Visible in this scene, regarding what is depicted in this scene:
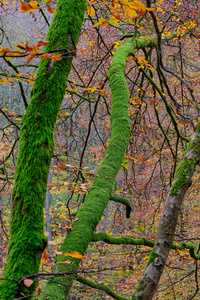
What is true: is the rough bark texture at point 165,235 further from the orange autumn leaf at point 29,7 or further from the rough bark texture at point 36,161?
the orange autumn leaf at point 29,7

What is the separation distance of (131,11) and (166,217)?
1623mm

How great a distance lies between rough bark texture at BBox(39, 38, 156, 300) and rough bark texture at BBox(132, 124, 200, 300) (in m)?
0.64

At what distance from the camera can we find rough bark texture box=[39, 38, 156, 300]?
1.53 m

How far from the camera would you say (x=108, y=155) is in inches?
80.0

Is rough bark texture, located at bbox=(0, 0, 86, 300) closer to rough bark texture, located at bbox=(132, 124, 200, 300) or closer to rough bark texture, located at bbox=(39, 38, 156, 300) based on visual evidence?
rough bark texture, located at bbox=(39, 38, 156, 300)

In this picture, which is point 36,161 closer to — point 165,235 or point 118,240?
point 165,235

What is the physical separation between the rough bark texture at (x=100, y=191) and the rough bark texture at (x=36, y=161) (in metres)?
0.47

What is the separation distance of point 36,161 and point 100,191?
2.87 feet

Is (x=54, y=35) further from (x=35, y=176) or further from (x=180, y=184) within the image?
(x=180, y=184)

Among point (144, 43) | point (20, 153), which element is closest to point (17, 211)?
point (20, 153)

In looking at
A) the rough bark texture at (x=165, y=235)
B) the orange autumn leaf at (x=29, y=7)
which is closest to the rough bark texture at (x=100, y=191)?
the rough bark texture at (x=165, y=235)

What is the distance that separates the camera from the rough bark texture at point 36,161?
3.13 feet

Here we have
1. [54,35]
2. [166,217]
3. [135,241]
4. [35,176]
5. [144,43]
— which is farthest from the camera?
[144,43]

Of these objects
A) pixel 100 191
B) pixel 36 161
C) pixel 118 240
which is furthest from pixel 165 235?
pixel 36 161
